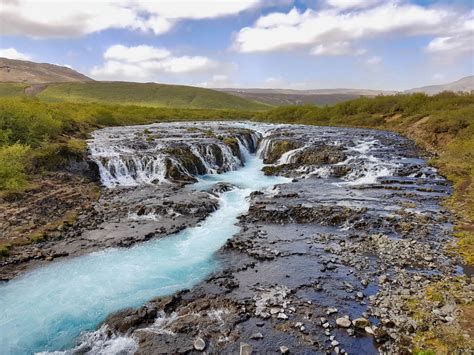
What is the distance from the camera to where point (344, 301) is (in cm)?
1332

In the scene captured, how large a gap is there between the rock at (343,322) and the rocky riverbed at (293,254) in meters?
0.06

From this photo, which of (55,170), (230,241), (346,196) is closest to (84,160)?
(55,170)

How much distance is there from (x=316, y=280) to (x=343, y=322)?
3.29 metres

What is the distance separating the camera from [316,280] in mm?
15133

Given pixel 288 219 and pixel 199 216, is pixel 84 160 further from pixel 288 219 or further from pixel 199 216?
pixel 288 219

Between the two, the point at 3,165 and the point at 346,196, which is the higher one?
the point at 3,165

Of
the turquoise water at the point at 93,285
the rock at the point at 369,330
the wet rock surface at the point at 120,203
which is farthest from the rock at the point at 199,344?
the wet rock surface at the point at 120,203

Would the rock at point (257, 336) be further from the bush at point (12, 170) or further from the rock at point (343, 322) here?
the bush at point (12, 170)

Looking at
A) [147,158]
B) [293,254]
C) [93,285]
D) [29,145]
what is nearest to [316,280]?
[293,254]

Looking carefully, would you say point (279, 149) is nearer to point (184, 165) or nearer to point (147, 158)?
point (184, 165)

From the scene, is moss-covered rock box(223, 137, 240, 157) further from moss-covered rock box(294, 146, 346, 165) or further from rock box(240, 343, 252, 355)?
rock box(240, 343, 252, 355)

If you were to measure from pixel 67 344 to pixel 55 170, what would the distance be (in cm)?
2155

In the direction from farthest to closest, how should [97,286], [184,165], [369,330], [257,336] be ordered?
Answer: [184,165] → [97,286] → [257,336] → [369,330]

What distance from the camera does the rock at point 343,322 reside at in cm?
1175
